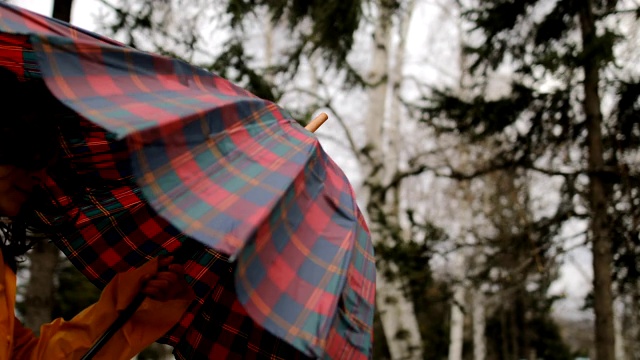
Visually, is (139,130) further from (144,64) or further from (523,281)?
(523,281)

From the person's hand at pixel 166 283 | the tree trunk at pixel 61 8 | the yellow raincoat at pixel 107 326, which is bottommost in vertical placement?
the yellow raincoat at pixel 107 326

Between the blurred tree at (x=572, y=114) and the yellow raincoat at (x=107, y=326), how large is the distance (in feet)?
15.3

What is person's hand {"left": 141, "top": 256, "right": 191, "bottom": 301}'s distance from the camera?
2201 mm

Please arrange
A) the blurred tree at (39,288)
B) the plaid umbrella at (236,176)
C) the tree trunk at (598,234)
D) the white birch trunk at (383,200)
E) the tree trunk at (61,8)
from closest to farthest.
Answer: the plaid umbrella at (236,176) < the tree trunk at (61,8) < the blurred tree at (39,288) < the tree trunk at (598,234) < the white birch trunk at (383,200)

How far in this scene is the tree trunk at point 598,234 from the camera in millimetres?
5445

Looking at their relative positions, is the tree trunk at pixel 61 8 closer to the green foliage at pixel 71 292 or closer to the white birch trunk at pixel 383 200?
the white birch trunk at pixel 383 200

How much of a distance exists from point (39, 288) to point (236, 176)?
11.2 ft

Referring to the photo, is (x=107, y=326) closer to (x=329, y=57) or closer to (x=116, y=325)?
(x=116, y=325)

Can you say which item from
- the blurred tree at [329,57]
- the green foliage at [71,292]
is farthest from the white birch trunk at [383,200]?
the green foliage at [71,292]

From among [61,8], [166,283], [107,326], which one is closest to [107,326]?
[107,326]

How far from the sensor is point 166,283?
2.23 m

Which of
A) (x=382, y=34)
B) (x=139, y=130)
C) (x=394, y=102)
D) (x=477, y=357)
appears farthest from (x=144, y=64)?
(x=477, y=357)

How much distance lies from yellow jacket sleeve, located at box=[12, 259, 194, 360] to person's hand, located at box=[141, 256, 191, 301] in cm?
2

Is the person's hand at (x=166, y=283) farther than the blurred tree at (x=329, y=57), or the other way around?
the blurred tree at (x=329, y=57)
